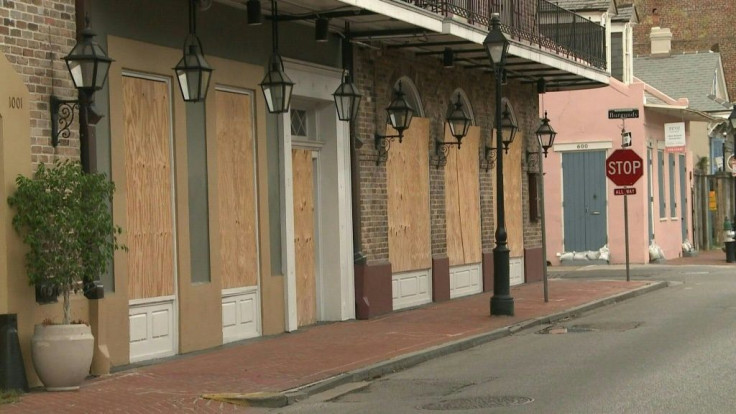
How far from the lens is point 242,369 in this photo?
13.0 meters

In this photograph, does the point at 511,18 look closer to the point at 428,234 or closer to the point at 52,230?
the point at 428,234

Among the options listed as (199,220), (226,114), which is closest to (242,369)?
(199,220)

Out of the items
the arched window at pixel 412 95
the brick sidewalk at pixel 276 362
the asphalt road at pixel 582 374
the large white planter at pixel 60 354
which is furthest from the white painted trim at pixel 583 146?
the large white planter at pixel 60 354

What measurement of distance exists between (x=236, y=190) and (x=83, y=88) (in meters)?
3.90

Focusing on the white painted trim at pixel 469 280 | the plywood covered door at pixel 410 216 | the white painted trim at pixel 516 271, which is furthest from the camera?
the white painted trim at pixel 516 271

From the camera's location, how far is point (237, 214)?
15.8 meters

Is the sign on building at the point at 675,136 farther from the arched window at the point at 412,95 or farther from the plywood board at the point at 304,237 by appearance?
the plywood board at the point at 304,237

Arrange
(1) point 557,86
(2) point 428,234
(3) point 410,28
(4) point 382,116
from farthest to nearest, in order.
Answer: (1) point 557,86
(2) point 428,234
(4) point 382,116
(3) point 410,28

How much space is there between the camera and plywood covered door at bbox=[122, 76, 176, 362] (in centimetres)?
1372

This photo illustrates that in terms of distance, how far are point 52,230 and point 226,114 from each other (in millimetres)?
→ 4370

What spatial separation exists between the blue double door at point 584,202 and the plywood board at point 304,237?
58.5ft

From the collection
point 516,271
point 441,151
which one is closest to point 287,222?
point 441,151

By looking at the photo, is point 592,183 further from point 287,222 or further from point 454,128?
point 287,222

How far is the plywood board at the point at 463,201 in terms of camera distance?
22.4 m
